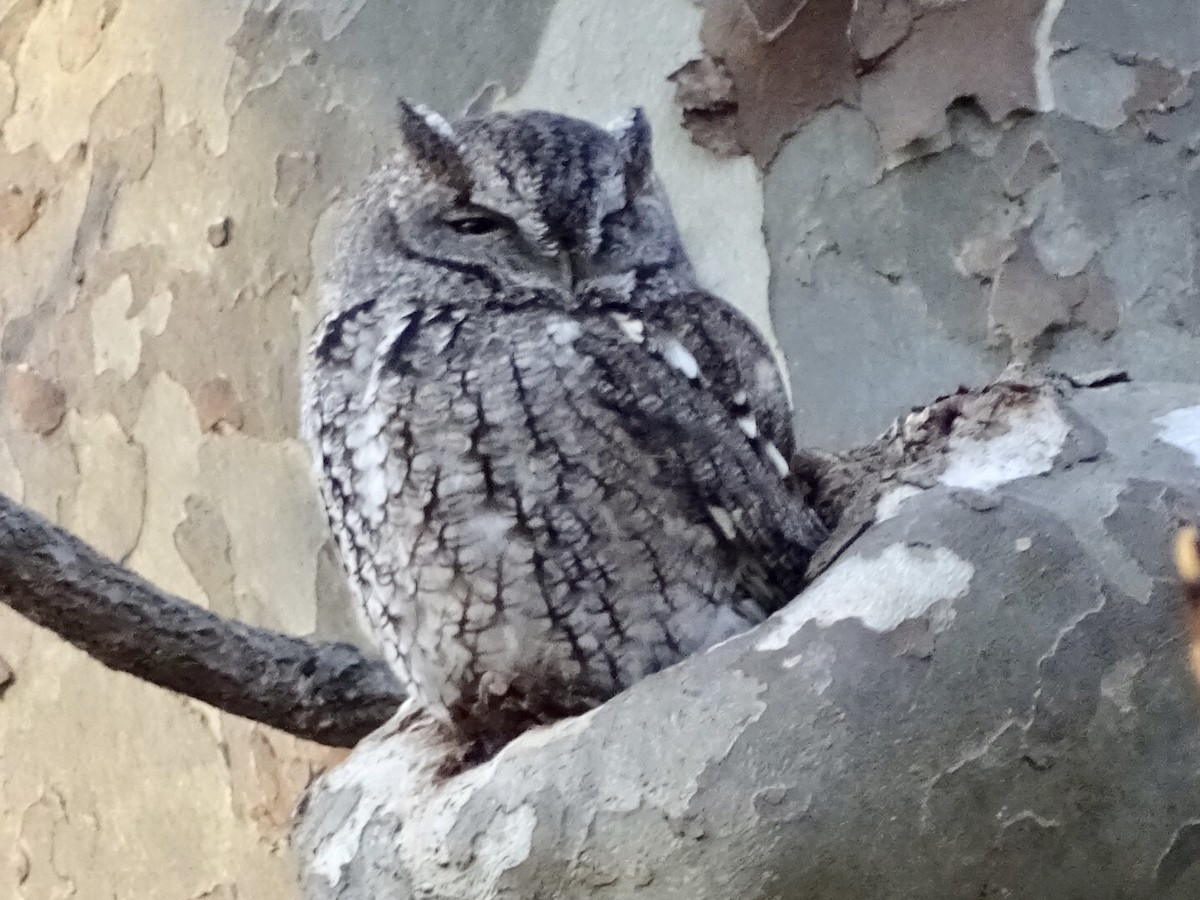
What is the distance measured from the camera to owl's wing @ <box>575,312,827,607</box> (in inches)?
33.6

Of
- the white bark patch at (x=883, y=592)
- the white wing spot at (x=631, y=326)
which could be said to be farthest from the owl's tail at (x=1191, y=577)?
the white wing spot at (x=631, y=326)

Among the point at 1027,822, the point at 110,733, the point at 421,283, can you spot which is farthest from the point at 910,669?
the point at 110,733

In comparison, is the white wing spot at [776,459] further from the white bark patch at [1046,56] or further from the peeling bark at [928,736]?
the white bark patch at [1046,56]

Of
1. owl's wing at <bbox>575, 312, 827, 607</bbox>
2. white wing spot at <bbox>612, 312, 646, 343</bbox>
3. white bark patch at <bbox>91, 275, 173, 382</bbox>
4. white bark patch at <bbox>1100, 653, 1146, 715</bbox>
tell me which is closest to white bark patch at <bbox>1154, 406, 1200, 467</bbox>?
white bark patch at <bbox>1100, 653, 1146, 715</bbox>

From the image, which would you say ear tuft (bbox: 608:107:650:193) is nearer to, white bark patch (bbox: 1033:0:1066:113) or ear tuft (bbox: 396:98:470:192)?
ear tuft (bbox: 396:98:470:192)

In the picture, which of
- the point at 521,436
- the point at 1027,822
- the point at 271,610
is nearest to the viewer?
the point at 1027,822

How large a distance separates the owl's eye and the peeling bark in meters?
0.41

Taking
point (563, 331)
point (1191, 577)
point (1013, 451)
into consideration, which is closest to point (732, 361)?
point (563, 331)

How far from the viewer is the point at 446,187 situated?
0.95 metres

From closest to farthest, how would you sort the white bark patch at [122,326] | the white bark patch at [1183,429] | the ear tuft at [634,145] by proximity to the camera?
1. the white bark patch at [1183,429]
2. the ear tuft at [634,145]
3. the white bark patch at [122,326]

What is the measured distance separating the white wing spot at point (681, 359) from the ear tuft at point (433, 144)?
22 cm

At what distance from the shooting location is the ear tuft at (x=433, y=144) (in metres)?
0.93

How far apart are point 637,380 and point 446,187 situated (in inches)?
9.9

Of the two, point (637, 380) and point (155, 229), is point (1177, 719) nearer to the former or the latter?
point (637, 380)
